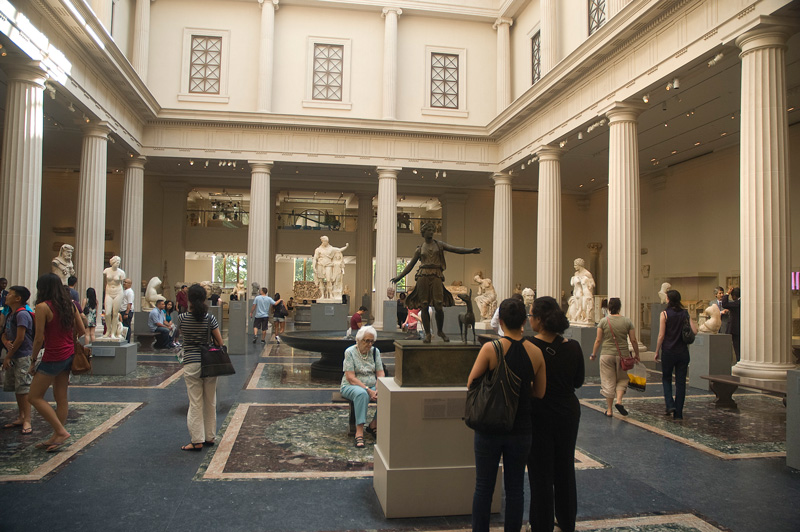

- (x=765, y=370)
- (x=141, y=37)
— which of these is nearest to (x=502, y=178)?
(x=765, y=370)

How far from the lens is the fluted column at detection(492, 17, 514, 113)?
2084 cm

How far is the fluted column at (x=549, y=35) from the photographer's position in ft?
A: 56.2

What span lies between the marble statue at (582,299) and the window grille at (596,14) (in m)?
7.06

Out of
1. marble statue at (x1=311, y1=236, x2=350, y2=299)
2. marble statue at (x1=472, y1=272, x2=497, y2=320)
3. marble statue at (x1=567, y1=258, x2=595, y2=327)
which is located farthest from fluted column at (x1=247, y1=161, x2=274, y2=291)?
marble statue at (x1=567, y1=258, x2=595, y2=327)

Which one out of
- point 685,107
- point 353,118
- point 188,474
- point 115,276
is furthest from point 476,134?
point 188,474

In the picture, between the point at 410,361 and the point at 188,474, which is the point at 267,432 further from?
the point at 410,361

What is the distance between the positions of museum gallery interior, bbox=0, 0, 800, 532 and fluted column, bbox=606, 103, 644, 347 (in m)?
0.06

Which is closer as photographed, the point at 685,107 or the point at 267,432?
the point at 267,432

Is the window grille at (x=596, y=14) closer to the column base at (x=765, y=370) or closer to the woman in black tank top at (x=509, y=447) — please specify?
the column base at (x=765, y=370)

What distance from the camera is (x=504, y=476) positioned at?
121 inches

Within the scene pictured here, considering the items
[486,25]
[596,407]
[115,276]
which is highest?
[486,25]

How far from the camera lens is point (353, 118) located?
20.0m

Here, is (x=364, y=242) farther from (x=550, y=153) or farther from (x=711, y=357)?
(x=711, y=357)

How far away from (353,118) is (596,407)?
15.0m
